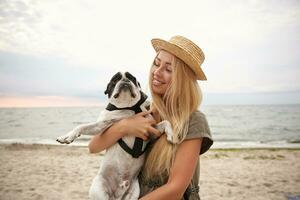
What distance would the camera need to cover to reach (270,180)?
882 cm

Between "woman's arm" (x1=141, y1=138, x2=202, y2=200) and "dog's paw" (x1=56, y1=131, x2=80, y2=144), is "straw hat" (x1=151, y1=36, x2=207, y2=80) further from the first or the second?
"dog's paw" (x1=56, y1=131, x2=80, y2=144)

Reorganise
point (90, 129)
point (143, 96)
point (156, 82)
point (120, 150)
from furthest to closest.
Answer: point (143, 96) < point (90, 129) < point (120, 150) < point (156, 82)

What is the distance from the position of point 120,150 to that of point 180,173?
0.75 meters

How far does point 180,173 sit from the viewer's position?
2.05 metres

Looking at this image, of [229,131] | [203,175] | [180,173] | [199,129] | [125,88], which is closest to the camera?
[180,173]

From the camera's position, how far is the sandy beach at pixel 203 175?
7.60 meters

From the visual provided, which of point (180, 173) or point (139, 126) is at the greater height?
point (139, 126)

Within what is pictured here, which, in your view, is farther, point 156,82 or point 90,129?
point 90,129

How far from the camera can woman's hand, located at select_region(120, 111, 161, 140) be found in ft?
7.88

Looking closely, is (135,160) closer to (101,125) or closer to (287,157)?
(101,125)

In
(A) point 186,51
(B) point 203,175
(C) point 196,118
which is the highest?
(A) point 186,51

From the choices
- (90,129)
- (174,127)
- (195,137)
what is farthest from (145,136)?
(90,129)

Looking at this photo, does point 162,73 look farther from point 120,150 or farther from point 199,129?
point 120,150

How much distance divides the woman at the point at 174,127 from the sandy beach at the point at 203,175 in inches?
217
